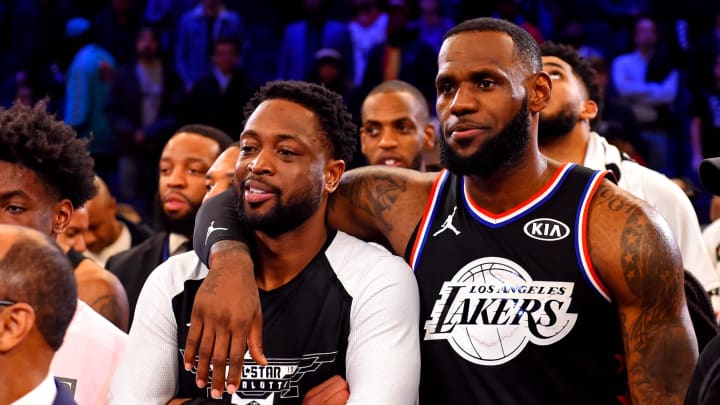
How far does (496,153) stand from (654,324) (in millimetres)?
727

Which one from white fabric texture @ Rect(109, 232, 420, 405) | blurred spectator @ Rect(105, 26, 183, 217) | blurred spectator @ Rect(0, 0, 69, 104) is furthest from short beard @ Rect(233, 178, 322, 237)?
blurred spectator @ Rect(0, 0, 69, 104)

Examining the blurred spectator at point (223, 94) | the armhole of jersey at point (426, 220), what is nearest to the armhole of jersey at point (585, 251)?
the armhole of jersey at point (426, 220)

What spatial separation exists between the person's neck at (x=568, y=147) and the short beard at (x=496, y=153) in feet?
5.25

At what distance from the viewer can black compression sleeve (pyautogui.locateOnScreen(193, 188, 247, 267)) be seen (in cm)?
346

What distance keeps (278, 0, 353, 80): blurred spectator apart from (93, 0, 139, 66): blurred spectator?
1666mm

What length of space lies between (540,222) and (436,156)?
297 cm

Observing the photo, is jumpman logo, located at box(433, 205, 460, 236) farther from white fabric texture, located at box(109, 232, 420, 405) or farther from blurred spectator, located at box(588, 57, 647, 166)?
blurred spectator, located at box(588, 57, 647, 166)

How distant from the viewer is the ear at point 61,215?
12.0 feet

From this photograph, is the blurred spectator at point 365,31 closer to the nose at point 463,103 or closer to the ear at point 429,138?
the ear at point 429,138

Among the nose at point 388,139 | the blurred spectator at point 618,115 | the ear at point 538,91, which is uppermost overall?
the blurred spectator at point 618,115

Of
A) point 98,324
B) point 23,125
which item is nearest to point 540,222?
point 98,324

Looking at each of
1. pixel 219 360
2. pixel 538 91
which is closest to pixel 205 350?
pixel 219 360

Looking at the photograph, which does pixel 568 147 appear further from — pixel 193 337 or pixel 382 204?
pixel 193 337

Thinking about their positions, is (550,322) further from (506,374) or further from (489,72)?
(489,72)
